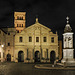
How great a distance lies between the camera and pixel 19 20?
6069 centimetres

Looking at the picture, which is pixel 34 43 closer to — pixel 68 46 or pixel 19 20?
pixel 19 20

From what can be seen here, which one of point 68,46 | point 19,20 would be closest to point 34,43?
point 19,20

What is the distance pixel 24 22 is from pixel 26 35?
1174 centimetres

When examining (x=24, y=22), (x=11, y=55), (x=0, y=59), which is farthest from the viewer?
(x=24, y=22)

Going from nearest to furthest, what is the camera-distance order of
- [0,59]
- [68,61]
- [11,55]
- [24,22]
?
[68,61] < [0,59] < [11,55] < [24,22]

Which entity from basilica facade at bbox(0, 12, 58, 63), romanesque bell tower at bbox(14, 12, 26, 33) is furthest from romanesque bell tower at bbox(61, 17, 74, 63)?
romanesque bell tower at bbox(14, 12, 26, 33)

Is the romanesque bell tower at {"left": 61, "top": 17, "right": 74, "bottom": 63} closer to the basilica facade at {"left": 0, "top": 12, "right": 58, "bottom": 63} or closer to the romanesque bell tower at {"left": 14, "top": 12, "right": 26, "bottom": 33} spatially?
the basilica facade at {"left": 0, "top": 12, "right": 58, "bottom": 63}

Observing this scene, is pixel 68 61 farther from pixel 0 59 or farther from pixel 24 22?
pixel 24 22

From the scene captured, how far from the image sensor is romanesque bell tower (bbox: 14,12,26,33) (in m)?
60.3

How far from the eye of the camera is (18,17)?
6159 centimetres

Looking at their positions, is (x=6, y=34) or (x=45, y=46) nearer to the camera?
(x=45, y=46)

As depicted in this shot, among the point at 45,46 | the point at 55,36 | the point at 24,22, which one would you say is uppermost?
the point at 24,22

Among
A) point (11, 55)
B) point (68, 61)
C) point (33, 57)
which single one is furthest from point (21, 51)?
point (68, 61)

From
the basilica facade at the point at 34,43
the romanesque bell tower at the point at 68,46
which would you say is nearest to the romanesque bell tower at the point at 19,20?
the basilica facade at the point at 34,43
